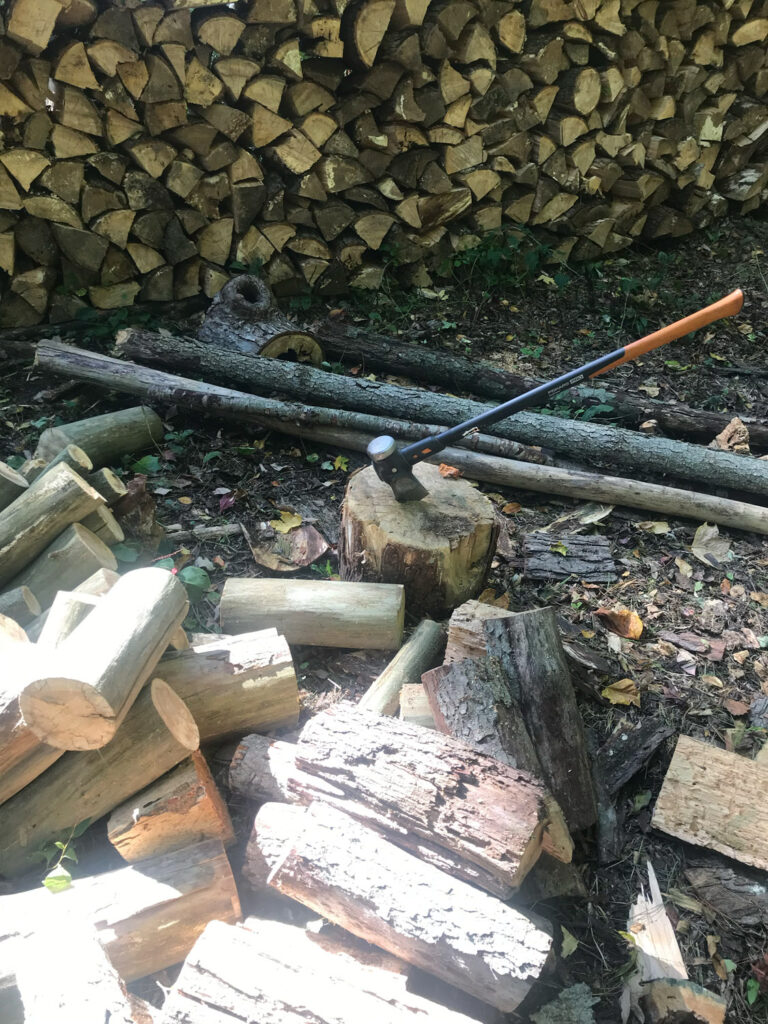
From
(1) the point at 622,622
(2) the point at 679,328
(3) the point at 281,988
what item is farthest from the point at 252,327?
(3) the point at 281,988

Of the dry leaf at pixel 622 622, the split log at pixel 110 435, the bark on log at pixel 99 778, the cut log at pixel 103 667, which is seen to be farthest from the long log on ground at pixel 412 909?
the split log at pixel 110 435

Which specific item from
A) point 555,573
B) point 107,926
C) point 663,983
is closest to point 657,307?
point 555,573

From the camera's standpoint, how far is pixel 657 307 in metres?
5.23

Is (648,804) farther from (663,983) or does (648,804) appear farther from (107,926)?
(107,926)

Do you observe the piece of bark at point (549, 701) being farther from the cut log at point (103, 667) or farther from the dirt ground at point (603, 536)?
the cut log at point (103, 667)

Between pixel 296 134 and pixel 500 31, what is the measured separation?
4.82ft

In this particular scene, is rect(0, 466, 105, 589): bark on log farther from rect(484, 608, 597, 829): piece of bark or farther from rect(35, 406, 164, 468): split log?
rect(484, 608, 597, 829): piece of bark

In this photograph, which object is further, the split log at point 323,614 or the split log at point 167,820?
the split log at point 323,614

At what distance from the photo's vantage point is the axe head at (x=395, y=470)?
268 cm

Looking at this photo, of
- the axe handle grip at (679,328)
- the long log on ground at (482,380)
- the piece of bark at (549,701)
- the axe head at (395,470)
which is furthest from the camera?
the long log on ground at (482,380)

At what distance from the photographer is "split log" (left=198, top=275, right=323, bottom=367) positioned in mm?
4129

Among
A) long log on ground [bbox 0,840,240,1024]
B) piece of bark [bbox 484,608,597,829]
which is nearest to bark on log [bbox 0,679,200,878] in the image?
long log on ground [bbox 0,840,240,1024]

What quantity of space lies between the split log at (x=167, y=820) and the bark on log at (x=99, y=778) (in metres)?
0.06

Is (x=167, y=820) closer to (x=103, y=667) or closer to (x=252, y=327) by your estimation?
(x=103, y=667)
